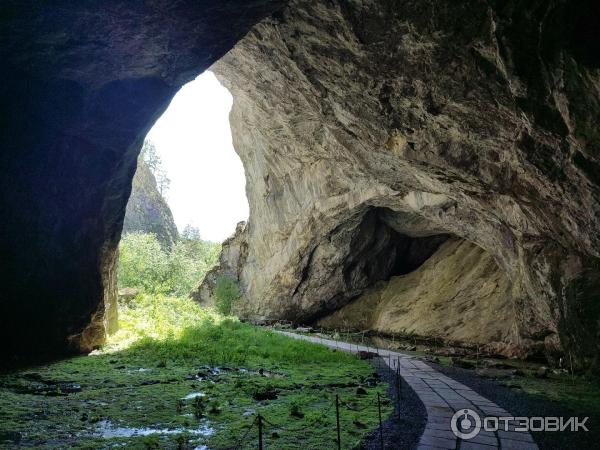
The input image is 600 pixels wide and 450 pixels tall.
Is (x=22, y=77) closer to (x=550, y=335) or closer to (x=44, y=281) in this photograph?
(x=44, y=281)

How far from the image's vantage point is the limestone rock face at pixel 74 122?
29.7ft

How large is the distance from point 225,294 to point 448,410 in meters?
29.9

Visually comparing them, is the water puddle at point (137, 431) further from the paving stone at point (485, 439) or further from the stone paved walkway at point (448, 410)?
the paving stone at point (485, 439)

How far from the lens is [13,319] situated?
11406 millimetres

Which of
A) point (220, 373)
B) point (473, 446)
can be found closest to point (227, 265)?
point (220, 373)

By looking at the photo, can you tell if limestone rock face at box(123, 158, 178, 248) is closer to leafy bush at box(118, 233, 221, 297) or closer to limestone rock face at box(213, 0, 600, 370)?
leafy bush at box(118, 233, 221, 297)

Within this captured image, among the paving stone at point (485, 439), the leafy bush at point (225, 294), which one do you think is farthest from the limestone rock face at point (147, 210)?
the paving stone at point (485, 439)

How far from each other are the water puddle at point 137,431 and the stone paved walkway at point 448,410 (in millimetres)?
3424

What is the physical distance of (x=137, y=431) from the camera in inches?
249

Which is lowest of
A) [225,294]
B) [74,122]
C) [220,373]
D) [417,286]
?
[220,373]

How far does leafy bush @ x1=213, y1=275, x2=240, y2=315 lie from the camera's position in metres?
35.0

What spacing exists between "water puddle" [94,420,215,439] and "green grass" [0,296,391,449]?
0.26 feet

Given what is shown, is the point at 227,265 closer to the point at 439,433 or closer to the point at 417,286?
the point at 417,286

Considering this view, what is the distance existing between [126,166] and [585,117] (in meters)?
13.5
